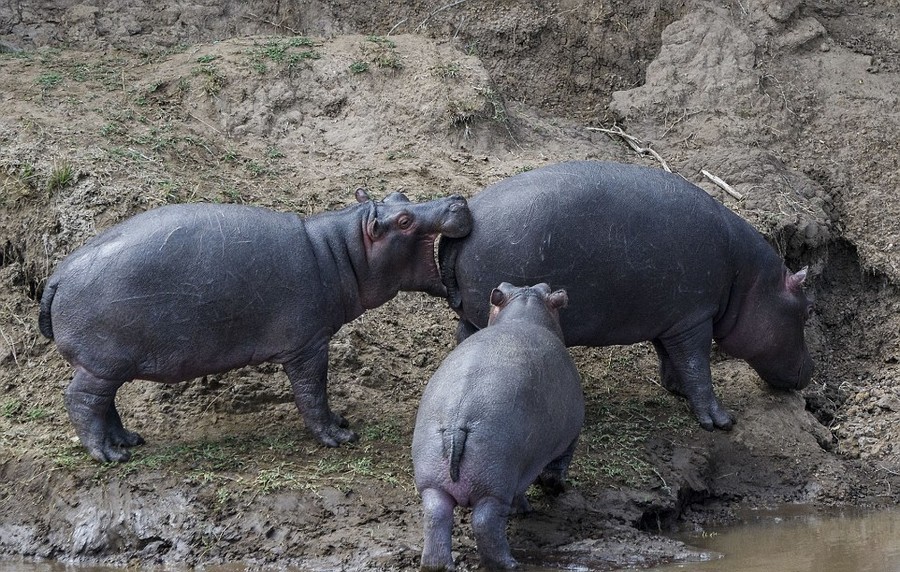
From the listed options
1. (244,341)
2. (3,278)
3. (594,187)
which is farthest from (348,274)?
(3,278)

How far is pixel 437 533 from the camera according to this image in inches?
249

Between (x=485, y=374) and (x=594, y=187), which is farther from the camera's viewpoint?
(x=594, y=187)

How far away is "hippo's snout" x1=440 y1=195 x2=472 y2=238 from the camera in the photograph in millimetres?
8008

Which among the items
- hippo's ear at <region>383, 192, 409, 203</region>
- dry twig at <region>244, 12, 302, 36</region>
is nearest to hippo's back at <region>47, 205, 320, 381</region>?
hippo's ear at <region>383, 192, 409, 203</region>

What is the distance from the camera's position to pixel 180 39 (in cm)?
1257

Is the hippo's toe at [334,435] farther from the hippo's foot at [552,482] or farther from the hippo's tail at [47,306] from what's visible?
the hippo's tail at [47,306]

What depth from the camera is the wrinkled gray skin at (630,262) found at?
8.05 metres

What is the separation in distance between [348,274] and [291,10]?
5552mm

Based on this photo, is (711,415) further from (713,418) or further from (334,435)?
(334,435)

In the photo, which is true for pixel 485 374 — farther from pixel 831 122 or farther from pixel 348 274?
pixel 831 122

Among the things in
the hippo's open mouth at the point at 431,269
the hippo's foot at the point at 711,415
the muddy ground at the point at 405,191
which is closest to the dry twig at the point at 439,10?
the muddy ground at the point at 405,191

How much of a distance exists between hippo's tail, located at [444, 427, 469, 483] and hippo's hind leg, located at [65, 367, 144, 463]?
7.56 ft

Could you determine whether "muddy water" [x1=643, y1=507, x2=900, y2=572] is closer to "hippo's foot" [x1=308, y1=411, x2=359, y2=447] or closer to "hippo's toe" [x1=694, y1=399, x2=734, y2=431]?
"hippo's toe" [x1=694, y1=399, x2=734, y2=431]

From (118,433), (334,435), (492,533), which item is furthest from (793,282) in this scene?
(118,433)
